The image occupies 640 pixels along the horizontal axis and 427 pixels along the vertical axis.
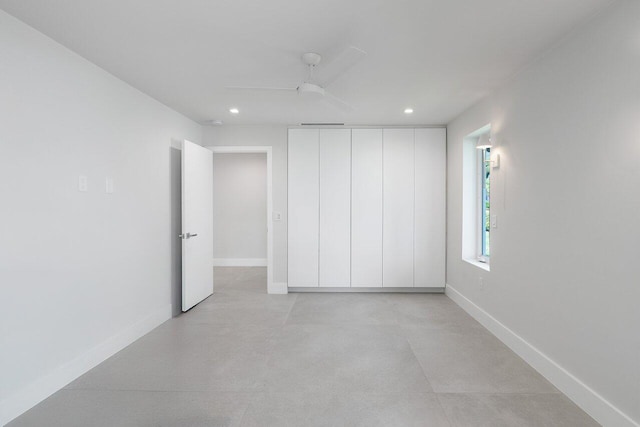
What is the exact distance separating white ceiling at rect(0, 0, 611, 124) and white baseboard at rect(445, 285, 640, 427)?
2.30 meters

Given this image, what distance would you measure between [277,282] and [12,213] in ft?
10.3

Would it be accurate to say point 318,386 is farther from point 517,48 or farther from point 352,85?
point 517,48

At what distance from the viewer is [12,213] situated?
1.90m

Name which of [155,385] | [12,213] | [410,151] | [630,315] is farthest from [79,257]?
[410,151]

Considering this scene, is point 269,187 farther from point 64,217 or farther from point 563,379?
point 563,379

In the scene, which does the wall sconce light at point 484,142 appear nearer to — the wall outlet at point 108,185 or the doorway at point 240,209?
the wall outlet at point 108,185

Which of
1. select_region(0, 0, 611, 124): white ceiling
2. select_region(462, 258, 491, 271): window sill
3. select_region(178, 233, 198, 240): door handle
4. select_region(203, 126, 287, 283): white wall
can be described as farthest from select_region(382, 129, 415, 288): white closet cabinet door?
select_region(178, 233, 198, 240): door handle

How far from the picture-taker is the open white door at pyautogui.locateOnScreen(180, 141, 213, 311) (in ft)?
12.2

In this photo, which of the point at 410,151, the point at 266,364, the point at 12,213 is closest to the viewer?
the point at 12,213

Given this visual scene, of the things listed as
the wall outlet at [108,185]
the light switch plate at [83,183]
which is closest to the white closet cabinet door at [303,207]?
the wall outlet at [108,185]

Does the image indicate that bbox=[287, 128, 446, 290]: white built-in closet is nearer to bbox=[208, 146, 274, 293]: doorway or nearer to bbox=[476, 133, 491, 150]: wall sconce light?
bbox=[476, 133, 491, 150]: wall sconce light

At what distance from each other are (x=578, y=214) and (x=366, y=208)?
8.80 ft

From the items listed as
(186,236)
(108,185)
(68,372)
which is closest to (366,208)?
(186,236)

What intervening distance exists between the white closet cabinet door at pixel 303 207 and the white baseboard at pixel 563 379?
2314 millimetres
